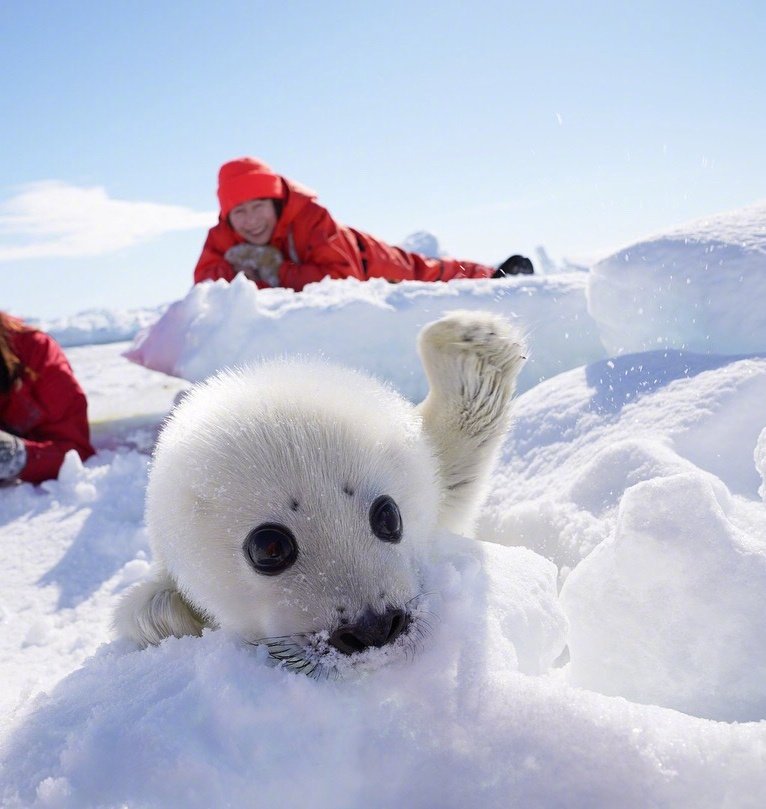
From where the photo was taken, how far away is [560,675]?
4.10 ft

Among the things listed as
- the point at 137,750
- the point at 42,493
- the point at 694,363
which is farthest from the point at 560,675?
the point at 42,493

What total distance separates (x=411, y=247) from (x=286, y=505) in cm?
2242

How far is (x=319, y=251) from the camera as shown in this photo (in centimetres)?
514

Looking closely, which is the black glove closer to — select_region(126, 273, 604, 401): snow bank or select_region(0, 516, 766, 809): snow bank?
select_region(126, 273, 604, 401): snow bank

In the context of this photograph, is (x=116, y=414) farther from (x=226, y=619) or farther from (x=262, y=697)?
(x=262, y=697)

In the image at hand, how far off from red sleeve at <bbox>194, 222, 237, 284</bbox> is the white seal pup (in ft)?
12.7

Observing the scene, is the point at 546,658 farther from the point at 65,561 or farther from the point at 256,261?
the point at 256,261

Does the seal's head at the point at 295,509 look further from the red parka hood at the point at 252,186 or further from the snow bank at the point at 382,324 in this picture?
the red parka hood at the point at 252,186

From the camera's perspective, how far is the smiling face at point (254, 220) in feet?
17.6

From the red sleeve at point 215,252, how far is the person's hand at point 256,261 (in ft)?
0.24

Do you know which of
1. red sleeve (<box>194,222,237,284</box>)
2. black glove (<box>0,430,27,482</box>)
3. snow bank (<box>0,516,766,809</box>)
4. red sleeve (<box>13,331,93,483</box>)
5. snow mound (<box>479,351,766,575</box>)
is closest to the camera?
snow bank (<box>0,516,766,809</box>)

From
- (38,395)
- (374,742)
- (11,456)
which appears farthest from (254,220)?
(374,742)

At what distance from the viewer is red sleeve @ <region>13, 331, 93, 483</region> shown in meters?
3.56

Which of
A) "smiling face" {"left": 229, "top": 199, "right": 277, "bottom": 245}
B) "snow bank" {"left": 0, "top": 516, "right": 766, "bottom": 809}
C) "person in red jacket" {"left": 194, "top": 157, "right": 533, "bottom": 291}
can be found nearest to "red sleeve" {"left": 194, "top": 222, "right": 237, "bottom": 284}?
"person in red jacket" {"left": 194, "top": 157, "right": 533, "bottom": 291}
